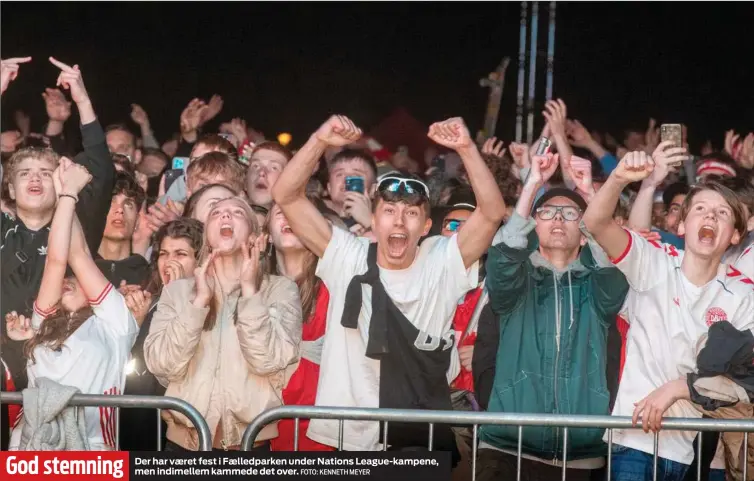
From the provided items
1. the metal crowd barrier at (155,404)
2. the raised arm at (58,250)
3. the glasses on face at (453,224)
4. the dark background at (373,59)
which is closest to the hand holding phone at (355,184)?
the glasses on face at (453,224)

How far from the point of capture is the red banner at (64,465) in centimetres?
515

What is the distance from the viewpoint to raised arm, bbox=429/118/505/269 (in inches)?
205

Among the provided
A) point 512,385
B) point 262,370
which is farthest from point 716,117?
point 262,370

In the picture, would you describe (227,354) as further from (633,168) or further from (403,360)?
(633,168)

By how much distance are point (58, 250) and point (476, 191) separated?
180 centimetres

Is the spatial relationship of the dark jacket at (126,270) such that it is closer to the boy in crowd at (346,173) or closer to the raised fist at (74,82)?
the raised fist at (74,82)

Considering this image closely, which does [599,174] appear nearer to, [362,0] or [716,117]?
[716,117]

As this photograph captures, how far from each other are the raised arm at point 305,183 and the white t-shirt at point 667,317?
4.01 ft

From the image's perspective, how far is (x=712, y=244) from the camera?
17.4 ft

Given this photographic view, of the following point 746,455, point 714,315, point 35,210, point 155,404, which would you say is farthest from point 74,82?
point 746,455

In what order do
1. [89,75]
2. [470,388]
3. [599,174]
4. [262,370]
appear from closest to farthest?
[262,370]
[470,388]
[599,174]
[89,75]

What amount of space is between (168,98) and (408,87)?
1531 millimetres

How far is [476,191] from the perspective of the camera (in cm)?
520

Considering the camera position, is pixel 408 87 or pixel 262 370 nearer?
pixel 262 370
